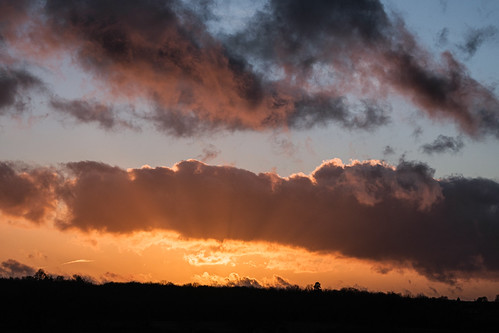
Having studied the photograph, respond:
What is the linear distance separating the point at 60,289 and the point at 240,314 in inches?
895

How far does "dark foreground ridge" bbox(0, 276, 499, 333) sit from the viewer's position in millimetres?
41969

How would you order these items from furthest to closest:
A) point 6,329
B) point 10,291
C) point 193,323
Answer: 1. point 10,291
2. point 193,323
3. point 6,329

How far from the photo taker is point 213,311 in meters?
50.7

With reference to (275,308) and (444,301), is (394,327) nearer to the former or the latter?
(275,308)

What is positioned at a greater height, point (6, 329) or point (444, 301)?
point (444, 301)

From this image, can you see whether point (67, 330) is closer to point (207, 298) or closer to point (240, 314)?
point (240, 314)

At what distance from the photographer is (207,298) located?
59469mm

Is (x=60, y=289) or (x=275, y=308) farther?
(x=60, y=289)

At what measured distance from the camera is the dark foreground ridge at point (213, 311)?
42.0 metres

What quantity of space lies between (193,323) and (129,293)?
63.3 ft

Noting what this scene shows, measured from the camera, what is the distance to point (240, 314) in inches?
1940

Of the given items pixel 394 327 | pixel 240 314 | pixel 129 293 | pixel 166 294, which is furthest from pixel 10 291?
pixel 394 327

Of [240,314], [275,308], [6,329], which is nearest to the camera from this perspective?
[6,329]

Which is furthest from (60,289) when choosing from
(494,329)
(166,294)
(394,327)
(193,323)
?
(494,329)
